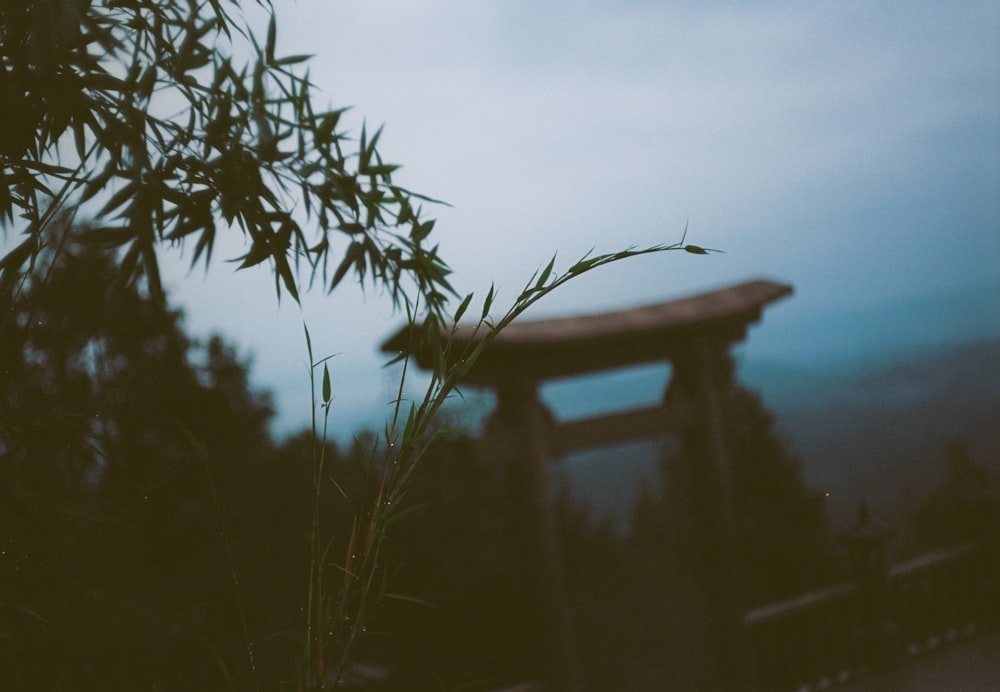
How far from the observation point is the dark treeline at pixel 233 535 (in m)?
1.34

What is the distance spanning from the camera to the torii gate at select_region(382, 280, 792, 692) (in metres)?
2.81

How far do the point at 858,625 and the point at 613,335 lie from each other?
6.45ft

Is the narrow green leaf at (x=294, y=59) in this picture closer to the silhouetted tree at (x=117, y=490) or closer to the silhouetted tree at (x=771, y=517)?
the silhouetted tree at (x=117, y=490)

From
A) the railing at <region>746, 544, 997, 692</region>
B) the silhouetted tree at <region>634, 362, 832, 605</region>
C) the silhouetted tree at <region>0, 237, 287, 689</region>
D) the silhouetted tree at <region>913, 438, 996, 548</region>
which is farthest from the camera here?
the silhouetted tree at <region>634, 362, 832, 605</region>

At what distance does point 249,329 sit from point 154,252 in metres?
3.31

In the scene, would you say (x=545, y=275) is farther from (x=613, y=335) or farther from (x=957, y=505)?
(x=957, y=505)

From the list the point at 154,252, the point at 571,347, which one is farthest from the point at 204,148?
the point at 571,347

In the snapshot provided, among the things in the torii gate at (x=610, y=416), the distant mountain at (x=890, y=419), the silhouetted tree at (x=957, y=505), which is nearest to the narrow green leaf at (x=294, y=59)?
the torii gate at (x=610, y=416)

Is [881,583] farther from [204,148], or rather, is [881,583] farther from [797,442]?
[204,148]

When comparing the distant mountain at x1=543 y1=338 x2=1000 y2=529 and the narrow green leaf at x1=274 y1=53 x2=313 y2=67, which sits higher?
the narrow green leaf at x1=274 y1=53 x2=313 y2=67

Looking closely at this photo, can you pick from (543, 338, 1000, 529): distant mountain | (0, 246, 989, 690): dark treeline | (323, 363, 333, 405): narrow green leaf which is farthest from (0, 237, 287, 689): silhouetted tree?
(543, 338, 1000, 529): distant mountain

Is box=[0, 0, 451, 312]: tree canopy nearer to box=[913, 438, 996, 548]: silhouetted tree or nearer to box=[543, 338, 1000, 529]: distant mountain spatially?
box=[543, 338, 1000, 529]: distant mountain

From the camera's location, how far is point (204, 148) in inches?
50.0

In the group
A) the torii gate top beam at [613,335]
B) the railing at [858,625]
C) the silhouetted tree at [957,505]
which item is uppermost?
the torii gate top beam at [613,335]
